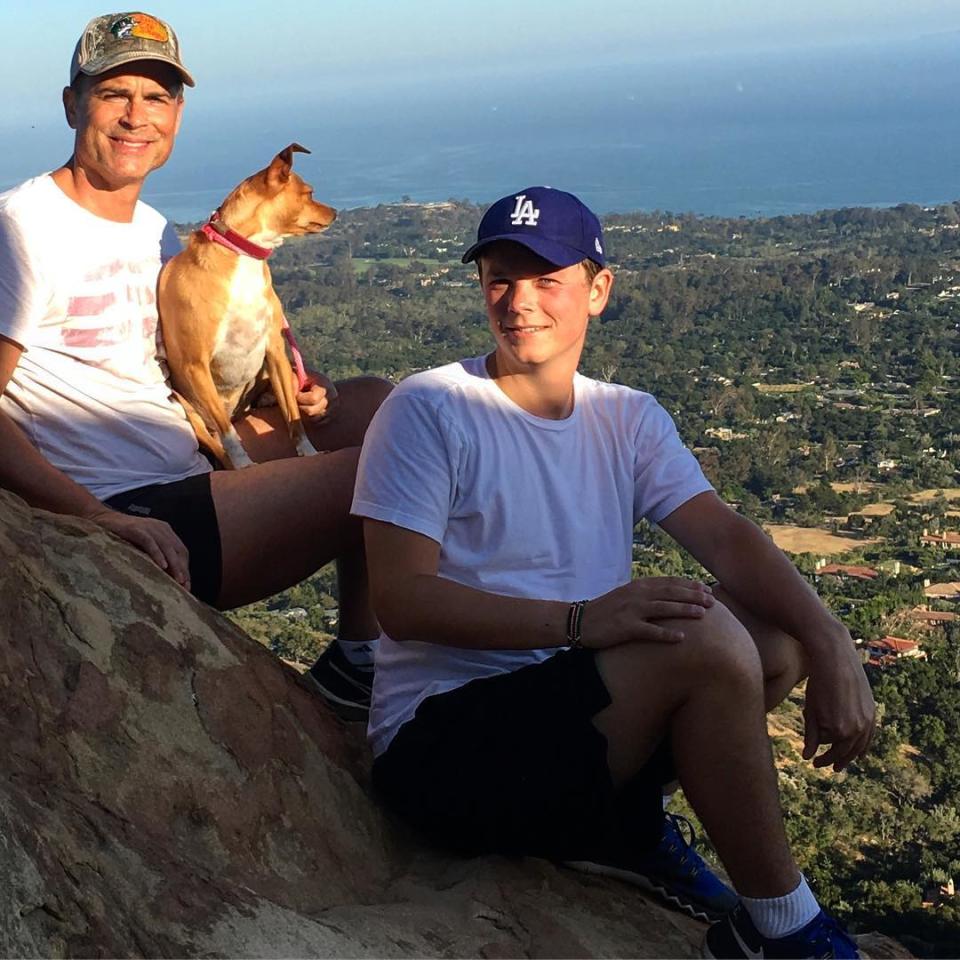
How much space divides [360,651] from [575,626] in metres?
0.98

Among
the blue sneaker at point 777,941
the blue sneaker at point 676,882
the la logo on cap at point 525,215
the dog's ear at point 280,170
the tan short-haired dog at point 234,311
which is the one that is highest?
the dog's ear at point 280,170

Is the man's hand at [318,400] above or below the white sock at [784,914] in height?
above

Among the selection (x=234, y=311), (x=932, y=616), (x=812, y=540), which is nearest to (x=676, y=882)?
(x=234, y=311)

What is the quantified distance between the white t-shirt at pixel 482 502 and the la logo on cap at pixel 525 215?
0.29 meters

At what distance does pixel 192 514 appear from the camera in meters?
2.84

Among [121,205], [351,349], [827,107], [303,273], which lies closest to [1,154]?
[303,273]

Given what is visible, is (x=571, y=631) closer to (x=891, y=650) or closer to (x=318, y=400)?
(x=318, y=400)

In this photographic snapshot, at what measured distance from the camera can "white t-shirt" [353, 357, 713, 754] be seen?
2.34 meters

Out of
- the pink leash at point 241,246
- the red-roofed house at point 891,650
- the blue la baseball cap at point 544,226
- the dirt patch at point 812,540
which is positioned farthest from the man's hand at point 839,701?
the dirt patch at point 812,540

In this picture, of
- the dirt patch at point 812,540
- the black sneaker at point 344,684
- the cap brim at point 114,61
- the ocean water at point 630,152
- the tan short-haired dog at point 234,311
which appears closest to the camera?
the cap brim at point 114,61

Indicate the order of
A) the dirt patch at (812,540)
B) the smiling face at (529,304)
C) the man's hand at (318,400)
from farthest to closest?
the dirt patch at (812,540), the man's hand at (318,400), the smiling face at (529,304)

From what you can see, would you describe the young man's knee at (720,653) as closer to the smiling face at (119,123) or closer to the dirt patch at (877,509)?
the smiling face at (119,123)

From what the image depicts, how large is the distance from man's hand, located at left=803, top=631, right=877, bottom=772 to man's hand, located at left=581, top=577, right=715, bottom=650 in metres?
0.38

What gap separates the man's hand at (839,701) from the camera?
7.91 feet
